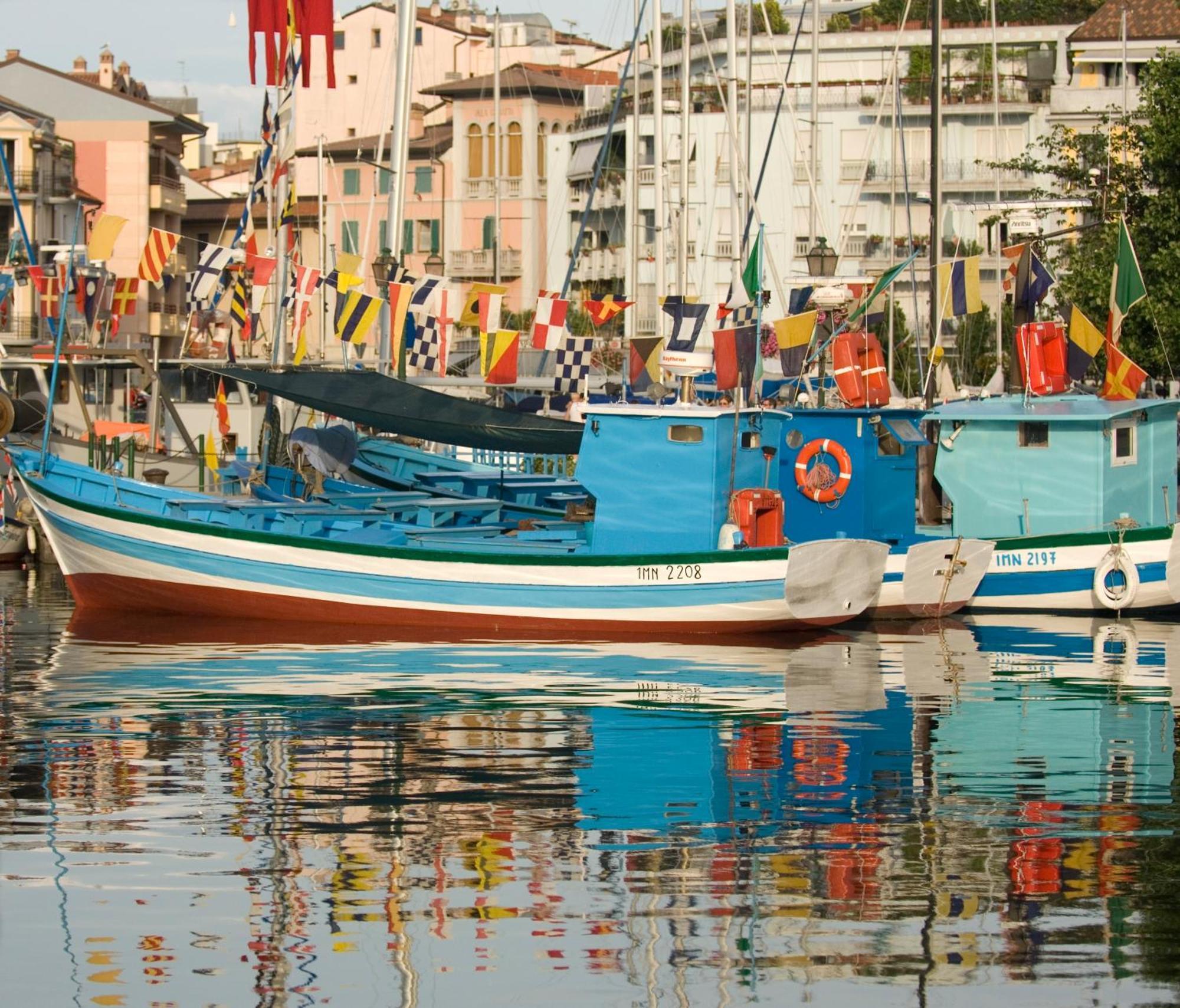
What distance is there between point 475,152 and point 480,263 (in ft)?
16.7

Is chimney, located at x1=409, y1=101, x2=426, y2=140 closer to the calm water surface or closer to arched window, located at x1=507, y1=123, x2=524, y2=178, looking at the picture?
arched window, located at x1=507, y1=123, x2=524, y2=178

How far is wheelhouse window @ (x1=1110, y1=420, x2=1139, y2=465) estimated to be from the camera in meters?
27.5

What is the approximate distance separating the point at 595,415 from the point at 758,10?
44340 millimetres

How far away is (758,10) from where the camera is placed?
66750mm

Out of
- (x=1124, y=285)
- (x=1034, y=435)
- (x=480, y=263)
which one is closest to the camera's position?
(x=1034, y=435)

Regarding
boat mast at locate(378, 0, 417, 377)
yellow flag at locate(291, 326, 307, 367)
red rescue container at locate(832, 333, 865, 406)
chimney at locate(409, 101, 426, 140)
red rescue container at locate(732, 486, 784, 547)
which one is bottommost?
red rescue container at locate(732, 486, 784, 547)

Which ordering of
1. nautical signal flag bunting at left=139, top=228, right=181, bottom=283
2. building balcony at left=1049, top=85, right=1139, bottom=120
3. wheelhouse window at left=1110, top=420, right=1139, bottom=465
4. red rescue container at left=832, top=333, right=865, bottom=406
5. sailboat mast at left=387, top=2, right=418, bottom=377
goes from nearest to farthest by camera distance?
wheelhouse window at left=1110, top=420, right=1139, bottom=465 < red rescue container at left=832, top=333, right=865, bottom=406 < sailboat mast at left=387, top=2, right=418, bottom=377 < nautical signal flag bunting at left=139, top=228, right=181, bottom=283 < building balcony at left=1049, top=85, right=1139, bottom=120

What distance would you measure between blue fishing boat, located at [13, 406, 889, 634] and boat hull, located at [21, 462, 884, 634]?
20 millimetres

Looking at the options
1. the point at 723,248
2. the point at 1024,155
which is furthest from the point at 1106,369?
the point at 723,248

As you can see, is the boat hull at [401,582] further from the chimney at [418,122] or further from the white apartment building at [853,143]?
the chimney at [418,122]

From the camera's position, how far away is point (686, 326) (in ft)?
87.0

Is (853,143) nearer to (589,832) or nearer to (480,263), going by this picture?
(480,263)

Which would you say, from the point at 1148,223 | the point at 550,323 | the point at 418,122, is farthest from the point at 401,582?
the point at 418,122

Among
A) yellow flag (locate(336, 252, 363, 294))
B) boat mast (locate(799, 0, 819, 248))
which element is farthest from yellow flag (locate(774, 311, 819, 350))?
boat mast (locate(799, 0, 819, 248))
